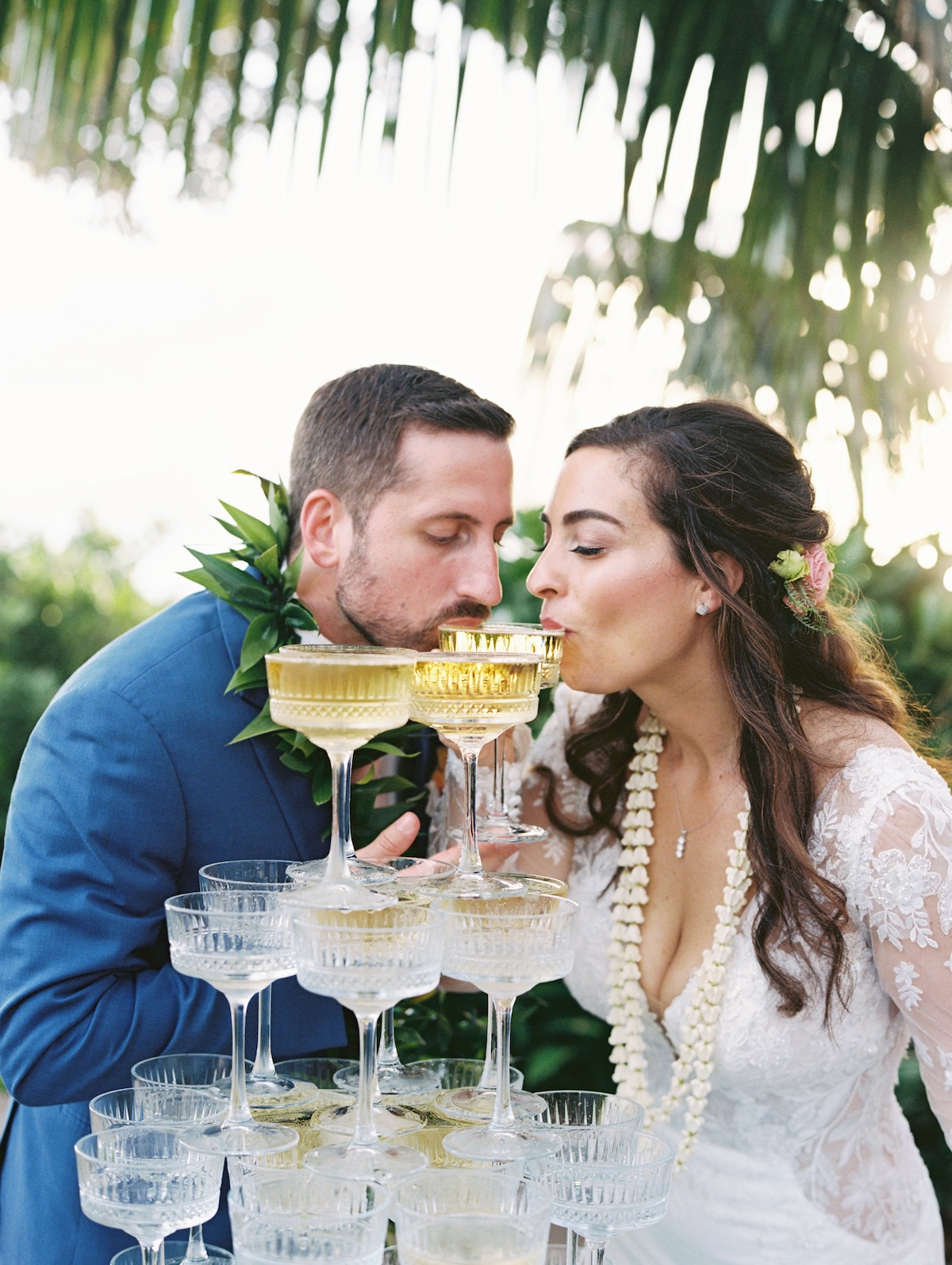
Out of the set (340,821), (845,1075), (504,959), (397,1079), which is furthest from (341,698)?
(845,1075)

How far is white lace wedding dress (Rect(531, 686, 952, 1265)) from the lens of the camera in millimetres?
2623

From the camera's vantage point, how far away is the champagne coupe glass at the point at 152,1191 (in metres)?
1.57

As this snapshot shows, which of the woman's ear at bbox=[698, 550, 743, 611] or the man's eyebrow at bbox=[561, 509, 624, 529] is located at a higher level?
the man's eyebrow at bbox=[561, 509, 624, 529]

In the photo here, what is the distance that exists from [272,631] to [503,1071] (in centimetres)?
108

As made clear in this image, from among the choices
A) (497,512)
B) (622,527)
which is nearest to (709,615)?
(622,527)

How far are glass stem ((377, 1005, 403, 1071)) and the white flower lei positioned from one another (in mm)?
1031

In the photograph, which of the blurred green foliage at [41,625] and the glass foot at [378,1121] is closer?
the glass foot at [378,1121]

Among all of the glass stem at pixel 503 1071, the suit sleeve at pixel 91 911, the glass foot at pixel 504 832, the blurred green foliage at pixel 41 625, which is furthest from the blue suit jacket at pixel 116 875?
the blurred green foliage at pixel 41 625

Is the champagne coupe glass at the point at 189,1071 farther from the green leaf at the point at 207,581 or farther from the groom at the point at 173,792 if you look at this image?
the green leaf at the point at 207,581

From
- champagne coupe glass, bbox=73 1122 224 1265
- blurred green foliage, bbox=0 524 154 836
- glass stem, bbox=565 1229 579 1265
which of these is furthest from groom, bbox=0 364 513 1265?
blurred green foliage, bbox=0 524 154 836

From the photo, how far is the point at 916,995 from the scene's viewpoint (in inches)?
103

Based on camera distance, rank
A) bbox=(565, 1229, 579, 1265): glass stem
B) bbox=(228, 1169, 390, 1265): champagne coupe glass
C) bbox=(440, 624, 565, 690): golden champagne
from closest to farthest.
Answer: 1. bbox=(228, 1169, 390, 1265): champagne coupe glass
2. bbox=(565, 1229, 579, 1265): glass stem
3. bbox=(440, 624, 565, 690): golden champagne

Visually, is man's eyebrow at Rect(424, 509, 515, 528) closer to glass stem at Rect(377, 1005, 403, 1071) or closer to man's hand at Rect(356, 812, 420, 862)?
man's hand at Rect(356, 812, 420, 862)

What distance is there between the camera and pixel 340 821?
174 centimetres
